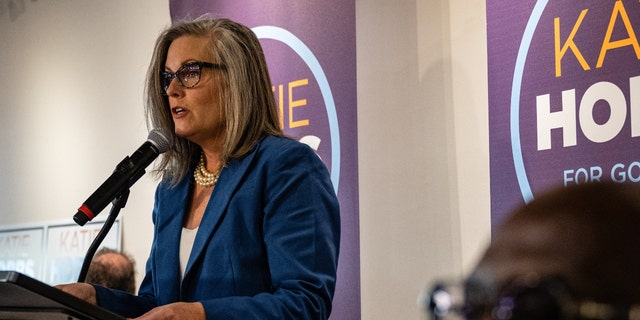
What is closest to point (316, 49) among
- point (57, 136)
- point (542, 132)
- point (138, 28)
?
point (542, 132)

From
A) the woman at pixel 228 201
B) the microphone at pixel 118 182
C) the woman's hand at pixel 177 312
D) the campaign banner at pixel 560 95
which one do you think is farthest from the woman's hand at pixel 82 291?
the campaign banner at pixel 560 95

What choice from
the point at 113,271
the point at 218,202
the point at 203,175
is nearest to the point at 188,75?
the point at 203,175

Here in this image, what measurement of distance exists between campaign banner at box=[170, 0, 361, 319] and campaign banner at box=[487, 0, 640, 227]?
677mm

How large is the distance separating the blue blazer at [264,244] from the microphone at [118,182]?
17 cm

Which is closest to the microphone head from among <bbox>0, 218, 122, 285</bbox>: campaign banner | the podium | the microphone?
the microphone

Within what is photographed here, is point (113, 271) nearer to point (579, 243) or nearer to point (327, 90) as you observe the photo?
point (327, 90)

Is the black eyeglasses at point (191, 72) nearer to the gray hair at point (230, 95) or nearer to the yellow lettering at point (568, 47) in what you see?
the gray hair at point (230, 95)

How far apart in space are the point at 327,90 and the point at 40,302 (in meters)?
2.08

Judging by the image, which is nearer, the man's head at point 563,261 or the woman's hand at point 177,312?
the man's head at point 563,261

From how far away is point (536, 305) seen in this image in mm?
630

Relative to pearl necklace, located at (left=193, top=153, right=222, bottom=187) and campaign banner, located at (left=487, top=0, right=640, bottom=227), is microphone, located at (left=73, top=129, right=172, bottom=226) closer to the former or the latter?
pearl necklace, located at (left=193, top=153, right=222, bottom=187)

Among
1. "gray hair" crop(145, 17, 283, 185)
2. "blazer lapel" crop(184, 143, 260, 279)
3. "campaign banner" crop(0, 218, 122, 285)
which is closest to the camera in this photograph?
"blazer lapel" crop(184, 143, 260, 279)

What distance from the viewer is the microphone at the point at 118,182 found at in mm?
2197

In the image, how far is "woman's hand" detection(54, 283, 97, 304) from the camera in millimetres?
2150
